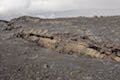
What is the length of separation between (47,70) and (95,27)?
9220 millimetres

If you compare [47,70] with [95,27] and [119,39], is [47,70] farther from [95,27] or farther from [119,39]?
[95,27]

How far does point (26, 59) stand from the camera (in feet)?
61.8

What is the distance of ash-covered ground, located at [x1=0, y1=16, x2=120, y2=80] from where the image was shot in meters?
16.2

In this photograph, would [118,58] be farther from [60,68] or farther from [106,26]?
[106,26]

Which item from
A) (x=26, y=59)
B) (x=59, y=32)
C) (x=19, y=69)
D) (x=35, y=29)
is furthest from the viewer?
(x=35, y=29)

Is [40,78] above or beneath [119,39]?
beneath

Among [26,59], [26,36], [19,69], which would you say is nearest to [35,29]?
[26,36]

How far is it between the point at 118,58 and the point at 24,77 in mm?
6544

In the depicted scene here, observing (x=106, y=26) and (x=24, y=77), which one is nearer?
(x=24, y=77)

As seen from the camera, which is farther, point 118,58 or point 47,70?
point 118,58

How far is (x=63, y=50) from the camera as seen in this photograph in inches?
841

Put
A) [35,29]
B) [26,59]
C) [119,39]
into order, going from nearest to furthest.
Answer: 1. [26,59]
2. [119,39]
3. [35,29]

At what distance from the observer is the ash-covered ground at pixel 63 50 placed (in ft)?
53.2

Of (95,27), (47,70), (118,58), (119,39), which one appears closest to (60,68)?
(47,70)
